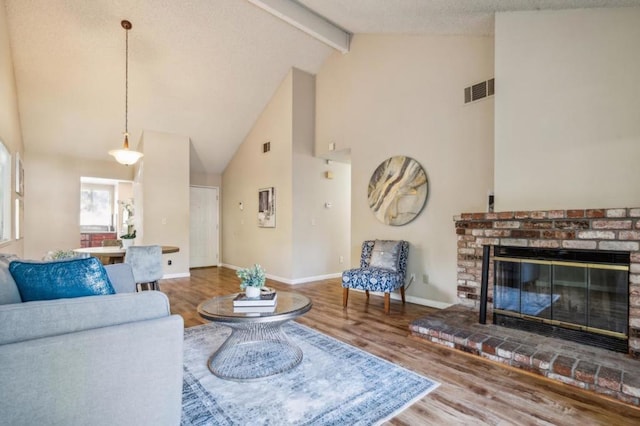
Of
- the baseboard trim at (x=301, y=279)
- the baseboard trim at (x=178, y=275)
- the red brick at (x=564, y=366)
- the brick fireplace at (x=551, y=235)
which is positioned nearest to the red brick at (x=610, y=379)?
the red brick at (x=564, y=366)

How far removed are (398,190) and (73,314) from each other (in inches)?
153

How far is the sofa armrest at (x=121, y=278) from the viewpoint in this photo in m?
2.89

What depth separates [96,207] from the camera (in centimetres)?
881

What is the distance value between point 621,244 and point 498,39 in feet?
7.07

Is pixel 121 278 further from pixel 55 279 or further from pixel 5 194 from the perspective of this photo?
pixel 5 194

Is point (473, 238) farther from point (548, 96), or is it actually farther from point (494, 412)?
point (494, 412)

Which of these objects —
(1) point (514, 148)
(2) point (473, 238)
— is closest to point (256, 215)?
(2) point (473, 238)

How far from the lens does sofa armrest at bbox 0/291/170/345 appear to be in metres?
1.16

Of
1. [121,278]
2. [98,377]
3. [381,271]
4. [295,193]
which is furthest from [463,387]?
[295,193]

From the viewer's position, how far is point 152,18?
4.34 meters

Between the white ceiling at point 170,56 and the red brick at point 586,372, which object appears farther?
the white ceiling at point 170,56

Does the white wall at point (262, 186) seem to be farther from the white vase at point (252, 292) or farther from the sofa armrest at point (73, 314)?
the sofa armrest at point (73, 314)

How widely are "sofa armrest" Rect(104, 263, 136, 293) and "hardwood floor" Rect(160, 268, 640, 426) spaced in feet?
2.62

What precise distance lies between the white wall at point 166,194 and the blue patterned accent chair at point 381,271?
384cm
